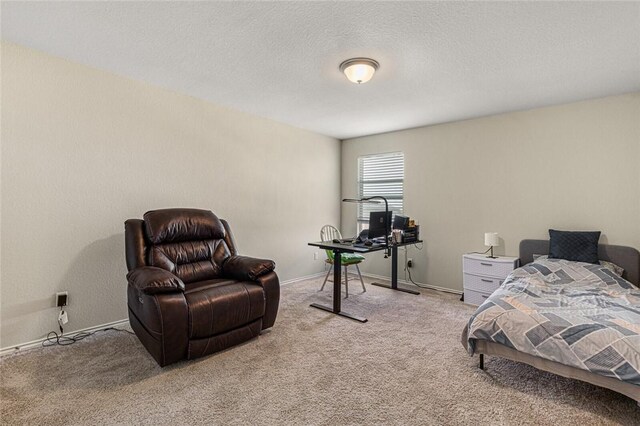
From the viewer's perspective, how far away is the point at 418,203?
4.69 meters

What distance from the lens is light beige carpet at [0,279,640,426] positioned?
1.75 meters

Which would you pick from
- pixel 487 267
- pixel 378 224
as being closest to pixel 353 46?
pixel 378 224

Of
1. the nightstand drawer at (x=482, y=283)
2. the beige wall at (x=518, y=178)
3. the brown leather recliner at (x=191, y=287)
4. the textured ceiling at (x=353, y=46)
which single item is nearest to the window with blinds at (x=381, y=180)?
the beige wall at (x=518, y=178)

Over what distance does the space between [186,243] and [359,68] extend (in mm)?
2204

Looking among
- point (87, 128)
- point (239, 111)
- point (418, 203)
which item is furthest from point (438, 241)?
point (87, 128)

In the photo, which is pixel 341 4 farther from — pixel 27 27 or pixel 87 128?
pixel 87 128

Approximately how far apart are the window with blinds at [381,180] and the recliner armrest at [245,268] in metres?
2.75

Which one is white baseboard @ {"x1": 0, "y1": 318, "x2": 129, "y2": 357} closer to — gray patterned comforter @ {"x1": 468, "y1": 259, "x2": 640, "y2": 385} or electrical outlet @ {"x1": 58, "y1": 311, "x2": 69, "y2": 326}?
electrical outlet @ {"x1": 58, "y1": 311, "x2": 69, "y2": 326}

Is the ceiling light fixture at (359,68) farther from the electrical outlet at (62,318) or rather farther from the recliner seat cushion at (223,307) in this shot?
the electrical outlet at (62,318)

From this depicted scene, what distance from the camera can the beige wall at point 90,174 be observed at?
248cm

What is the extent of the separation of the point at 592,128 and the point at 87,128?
5.04m

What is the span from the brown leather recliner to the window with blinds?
2721mm

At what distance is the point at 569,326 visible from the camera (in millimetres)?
1938

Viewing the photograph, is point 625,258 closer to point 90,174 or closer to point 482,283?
point 482,283
